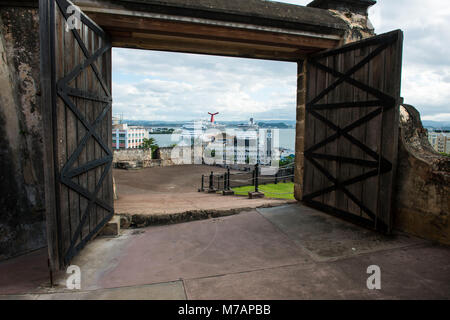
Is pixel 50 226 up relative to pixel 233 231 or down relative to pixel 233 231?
up

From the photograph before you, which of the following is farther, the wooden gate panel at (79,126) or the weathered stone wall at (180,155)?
the weathered stone wall at (180,155)

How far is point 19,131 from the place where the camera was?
4.12 metres

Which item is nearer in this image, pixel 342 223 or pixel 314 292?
pixel 314 292

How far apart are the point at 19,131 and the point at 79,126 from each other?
1.32m

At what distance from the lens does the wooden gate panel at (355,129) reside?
403 cm

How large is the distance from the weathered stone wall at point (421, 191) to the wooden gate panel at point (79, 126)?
4.41 metres

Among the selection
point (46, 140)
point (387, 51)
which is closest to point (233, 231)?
point (46, 140)

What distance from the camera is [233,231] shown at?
451 cm

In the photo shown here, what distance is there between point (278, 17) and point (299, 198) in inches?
142

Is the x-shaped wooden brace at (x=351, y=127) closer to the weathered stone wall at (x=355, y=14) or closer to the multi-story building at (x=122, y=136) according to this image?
the weathered stone wall at (x=355, y=14)

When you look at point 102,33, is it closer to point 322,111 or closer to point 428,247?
point 322,111

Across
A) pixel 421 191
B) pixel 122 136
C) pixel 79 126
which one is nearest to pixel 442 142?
pixel 421 191

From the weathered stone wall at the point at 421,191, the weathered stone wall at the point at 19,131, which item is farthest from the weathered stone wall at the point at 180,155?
the weathered stone wall at the point at 421,191

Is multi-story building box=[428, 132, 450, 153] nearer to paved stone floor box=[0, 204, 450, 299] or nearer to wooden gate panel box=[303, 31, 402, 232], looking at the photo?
wooden gate panel box=[303, 31, 402, 232]
